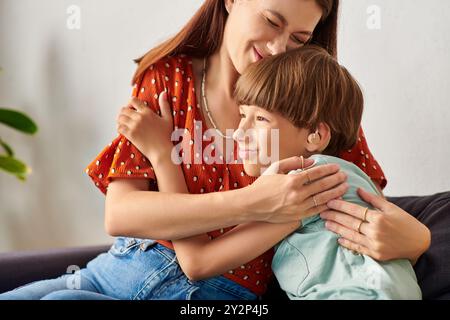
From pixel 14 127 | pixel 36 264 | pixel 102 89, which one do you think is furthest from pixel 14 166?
pixel 102 89

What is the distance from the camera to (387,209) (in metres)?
1.31

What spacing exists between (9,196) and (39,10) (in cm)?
92

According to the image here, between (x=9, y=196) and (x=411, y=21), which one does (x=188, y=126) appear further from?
(x=9, y=196)

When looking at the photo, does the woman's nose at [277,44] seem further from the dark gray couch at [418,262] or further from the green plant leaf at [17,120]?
the green plant leaf at [17,120]

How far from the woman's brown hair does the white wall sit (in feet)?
1.23

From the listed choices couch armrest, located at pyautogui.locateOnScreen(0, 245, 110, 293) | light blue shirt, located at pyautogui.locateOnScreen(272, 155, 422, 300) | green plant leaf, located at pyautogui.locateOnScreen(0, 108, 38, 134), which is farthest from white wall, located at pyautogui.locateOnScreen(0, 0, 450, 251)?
green plant leaf, located at pyautogui.locateOnScreen(0, 108, 38, 134)

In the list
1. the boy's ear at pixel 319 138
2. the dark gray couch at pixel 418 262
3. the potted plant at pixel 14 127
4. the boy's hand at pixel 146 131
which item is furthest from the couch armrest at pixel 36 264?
the potted plant at pixel 14 127

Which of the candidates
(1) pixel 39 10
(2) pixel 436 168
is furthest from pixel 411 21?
(1) pixel 39 10

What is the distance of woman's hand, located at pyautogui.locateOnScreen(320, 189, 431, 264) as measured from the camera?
1254 mm

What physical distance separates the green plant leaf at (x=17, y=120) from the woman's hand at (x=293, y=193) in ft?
2.12

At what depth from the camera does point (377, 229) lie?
4.11 feet

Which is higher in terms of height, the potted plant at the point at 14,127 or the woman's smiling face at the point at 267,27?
the woman's smiling face at the point at 267,27

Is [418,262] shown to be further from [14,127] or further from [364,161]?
[14,127]

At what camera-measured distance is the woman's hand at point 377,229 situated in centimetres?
125
